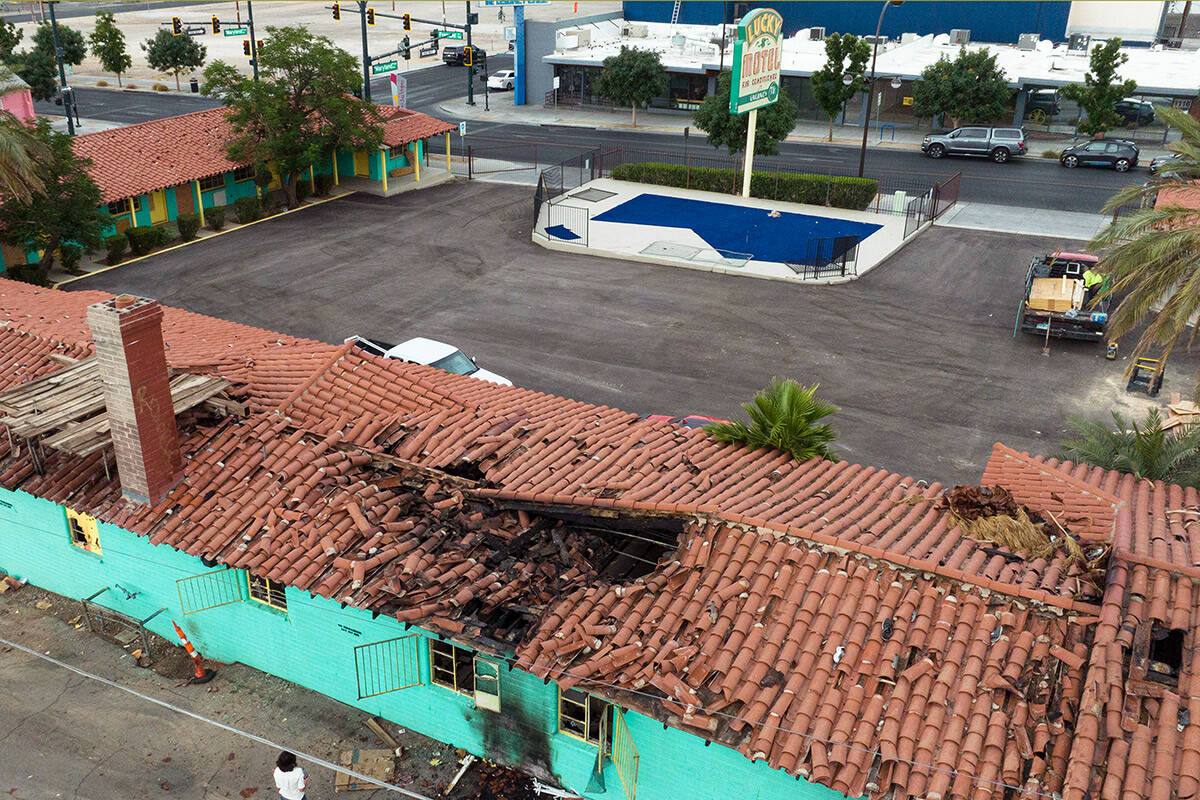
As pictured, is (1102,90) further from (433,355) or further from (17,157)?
(17,157)

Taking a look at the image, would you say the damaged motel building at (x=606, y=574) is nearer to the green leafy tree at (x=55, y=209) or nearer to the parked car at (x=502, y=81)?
the green leafy tree at (x=55, y=209)

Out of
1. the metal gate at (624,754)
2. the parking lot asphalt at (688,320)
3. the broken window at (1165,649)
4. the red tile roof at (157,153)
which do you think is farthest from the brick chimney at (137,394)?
the red tile roof at (157,153)

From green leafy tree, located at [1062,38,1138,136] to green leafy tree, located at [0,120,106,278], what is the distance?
1652 inches

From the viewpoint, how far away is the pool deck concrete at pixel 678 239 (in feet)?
111

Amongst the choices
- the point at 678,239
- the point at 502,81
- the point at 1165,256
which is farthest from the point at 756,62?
the point at 502,81

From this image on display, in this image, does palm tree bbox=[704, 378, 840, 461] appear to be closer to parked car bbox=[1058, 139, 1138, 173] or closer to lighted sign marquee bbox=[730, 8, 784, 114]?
lighted sign marquee bbox=[730, 8, 784, 114]

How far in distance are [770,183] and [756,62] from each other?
5001 millimetres

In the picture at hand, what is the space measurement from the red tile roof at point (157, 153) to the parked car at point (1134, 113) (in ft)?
124

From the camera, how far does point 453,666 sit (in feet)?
42.7

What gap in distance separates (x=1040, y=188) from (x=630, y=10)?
42262mm

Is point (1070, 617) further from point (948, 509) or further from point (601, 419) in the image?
point (601, 419)

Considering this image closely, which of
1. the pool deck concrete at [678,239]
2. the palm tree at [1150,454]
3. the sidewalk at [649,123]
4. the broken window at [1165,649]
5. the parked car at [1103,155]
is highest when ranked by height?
the broken window at [1165,649]

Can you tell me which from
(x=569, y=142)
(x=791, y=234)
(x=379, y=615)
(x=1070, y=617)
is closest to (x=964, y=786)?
(x=1070, y=617)

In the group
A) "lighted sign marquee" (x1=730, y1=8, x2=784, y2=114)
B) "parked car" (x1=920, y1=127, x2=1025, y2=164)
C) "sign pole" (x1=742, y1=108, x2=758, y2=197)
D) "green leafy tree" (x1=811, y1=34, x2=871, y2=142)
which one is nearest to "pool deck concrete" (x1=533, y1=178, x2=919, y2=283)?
"sign pole" (x1=742, y1=108, x2=758, y2=197)
